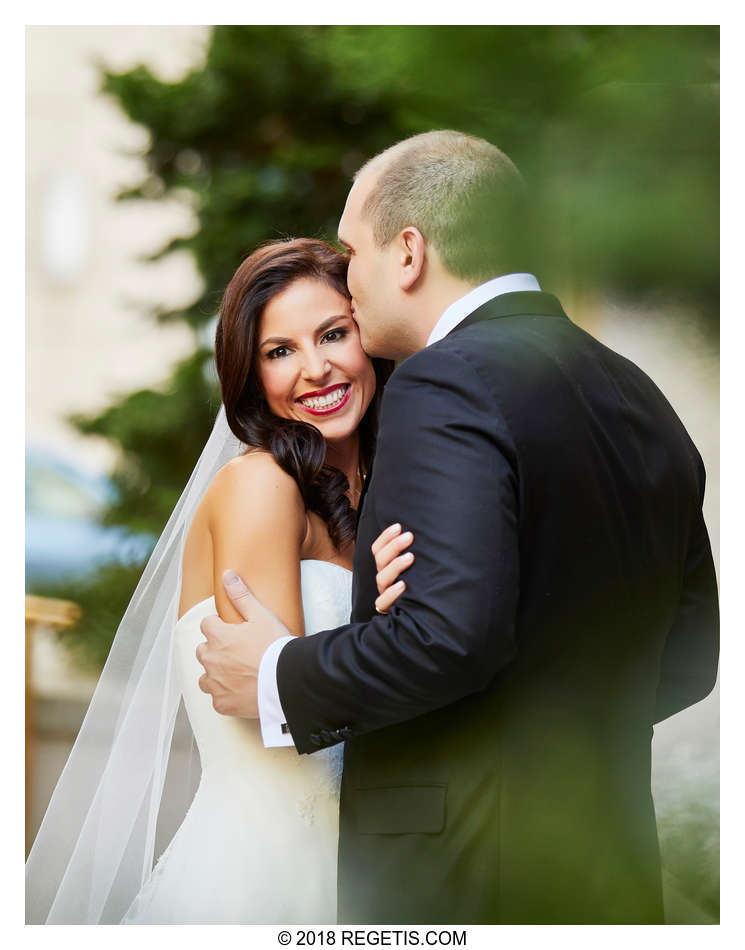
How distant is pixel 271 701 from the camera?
1830mm

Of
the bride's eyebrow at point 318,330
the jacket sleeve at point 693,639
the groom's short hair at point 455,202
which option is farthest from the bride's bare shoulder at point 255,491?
the jacket sleeve at point 693,639

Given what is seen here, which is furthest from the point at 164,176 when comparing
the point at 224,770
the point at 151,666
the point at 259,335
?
the point at 224,770

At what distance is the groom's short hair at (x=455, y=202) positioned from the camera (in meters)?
1.87

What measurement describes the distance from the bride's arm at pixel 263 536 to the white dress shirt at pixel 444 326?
16 centimetres

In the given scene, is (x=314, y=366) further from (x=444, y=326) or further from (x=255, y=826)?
(x=255, y=826)

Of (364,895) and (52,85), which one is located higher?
(52,85)

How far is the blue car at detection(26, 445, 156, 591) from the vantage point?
7.57 feet

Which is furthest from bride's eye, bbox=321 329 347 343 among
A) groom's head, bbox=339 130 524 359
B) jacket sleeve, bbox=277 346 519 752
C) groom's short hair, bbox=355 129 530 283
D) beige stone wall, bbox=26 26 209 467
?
jacket sleeve, bbox=277 346 519 752

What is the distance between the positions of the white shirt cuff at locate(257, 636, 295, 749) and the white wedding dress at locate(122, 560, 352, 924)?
20cm

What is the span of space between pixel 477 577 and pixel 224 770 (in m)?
0.86

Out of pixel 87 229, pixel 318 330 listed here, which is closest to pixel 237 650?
pixel 318 330

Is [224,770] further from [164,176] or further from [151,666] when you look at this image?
[164,176]

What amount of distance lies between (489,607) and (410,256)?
701mm
